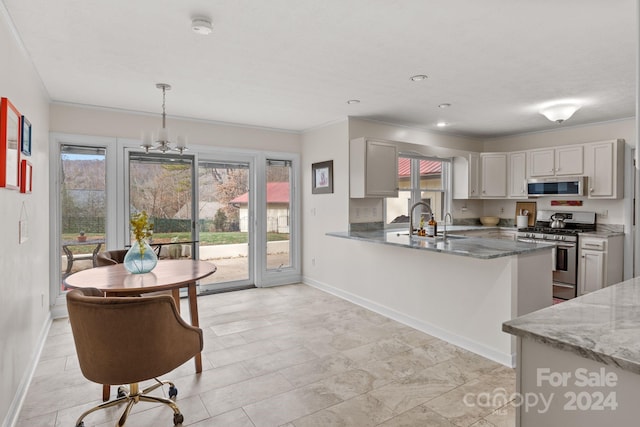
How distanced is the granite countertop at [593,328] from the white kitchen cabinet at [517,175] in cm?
459

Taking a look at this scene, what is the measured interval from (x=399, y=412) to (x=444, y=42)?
99.9 inches

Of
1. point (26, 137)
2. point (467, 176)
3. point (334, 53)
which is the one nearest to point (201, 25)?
point (334, 53)

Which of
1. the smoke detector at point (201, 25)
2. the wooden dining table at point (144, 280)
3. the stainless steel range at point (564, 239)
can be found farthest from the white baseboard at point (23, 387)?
the stainless steel range at point (564, 239)

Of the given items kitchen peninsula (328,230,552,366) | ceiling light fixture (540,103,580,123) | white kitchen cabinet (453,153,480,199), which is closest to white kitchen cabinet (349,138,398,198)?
kitchen peninsula (328,230,552,366)

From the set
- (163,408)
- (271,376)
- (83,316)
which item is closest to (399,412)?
(271,376)

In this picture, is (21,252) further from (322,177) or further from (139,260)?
(322,177)

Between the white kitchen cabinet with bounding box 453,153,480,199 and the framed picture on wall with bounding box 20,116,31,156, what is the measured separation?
5511mm

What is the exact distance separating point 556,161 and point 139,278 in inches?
220

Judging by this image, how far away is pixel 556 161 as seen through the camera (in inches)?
207

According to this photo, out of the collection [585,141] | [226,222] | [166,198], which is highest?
[585,141]

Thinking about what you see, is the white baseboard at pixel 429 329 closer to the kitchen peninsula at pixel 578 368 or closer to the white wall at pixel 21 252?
the kitchen peninsula at pixel 578 368

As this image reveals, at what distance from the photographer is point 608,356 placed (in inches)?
39.8

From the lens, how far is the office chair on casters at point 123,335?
6.15ft

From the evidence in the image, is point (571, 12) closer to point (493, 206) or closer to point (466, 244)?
point (466, 244)
